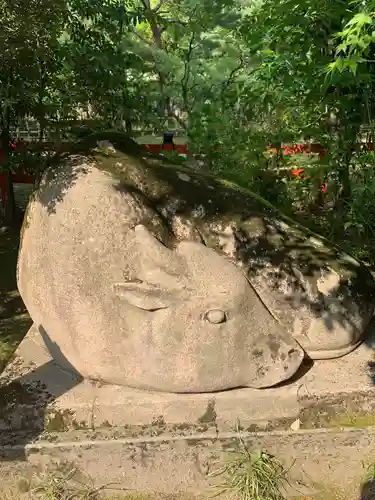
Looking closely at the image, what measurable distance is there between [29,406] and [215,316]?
1260mm

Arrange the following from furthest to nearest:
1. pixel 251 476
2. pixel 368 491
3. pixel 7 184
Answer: pixel 7 184 → pixel 368 491 → pixel 251 476

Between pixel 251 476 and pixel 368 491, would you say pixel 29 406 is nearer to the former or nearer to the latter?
pixel 251 476

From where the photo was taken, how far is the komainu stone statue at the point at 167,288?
3037 mm

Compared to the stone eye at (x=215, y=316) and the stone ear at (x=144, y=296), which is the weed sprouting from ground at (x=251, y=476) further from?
the stone ear at (x=144, y=296)

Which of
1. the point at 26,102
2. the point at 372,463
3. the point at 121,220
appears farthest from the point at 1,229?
the point at 372,463

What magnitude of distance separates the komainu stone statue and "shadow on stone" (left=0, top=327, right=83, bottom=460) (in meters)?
0.15

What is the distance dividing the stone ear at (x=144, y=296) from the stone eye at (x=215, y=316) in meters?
0.25

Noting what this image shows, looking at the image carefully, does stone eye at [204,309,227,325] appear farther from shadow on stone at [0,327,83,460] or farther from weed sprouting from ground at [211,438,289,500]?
shadow on stone at [0,327,83,460]

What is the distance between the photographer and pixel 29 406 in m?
3.06

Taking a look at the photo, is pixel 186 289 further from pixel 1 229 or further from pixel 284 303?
pixel 1 229

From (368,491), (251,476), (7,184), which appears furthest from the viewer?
(7,184)

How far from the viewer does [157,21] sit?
6.58 metres

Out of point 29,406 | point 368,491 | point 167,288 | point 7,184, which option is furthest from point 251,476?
point 7,184

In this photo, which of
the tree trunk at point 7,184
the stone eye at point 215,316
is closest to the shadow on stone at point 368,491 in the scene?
the stone eye at point 215,316
